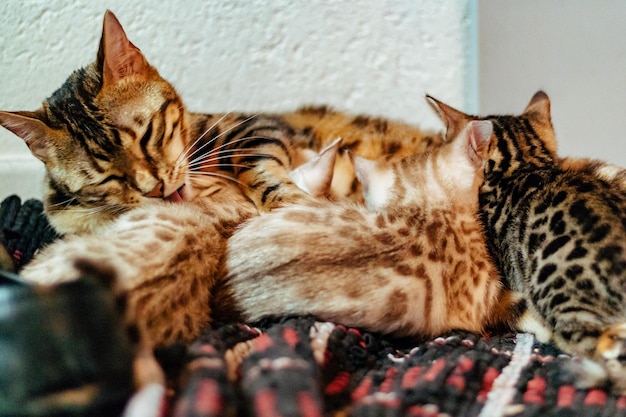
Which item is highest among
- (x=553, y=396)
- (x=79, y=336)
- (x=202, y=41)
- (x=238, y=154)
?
(x=202, y=41)

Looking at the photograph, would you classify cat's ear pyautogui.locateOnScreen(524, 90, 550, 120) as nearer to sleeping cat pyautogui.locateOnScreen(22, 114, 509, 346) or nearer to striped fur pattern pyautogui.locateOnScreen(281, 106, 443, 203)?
striped fur pattern pyautogui.locateOnScreen(281, 106, 443, 203)

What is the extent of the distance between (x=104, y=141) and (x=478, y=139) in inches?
33.1

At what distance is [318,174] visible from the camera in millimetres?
1340

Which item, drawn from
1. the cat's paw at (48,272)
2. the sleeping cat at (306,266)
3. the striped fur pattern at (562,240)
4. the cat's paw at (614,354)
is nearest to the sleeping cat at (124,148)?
the sleeping cat at (306,266)

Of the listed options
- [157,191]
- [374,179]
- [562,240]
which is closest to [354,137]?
[374,179]

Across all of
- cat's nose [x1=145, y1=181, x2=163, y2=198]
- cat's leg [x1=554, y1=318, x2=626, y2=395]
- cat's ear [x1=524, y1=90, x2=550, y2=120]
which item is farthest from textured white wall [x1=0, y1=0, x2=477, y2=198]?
cat's leg [x1=554, y1=318, x2=626, y2=395]

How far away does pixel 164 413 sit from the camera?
2.15 ft

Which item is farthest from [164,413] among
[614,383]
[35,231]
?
[35,231]

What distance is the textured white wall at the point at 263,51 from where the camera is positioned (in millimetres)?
1756

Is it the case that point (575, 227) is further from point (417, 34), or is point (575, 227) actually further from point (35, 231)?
point (35, 231)

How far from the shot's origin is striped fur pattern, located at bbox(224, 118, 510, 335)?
3.28 feet

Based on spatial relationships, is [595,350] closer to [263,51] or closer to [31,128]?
[31,128]

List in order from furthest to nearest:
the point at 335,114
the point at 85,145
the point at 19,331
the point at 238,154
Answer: the point at 335,114 → the point at 238,154 → the point at 85,145 → the point at 19,331

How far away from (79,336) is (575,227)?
2.82 ft
